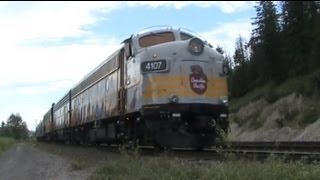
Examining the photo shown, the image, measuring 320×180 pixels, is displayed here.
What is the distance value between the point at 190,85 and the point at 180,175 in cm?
767

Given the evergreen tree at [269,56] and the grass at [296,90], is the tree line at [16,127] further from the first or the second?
the grass at [296,90]

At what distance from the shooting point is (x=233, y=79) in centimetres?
7362

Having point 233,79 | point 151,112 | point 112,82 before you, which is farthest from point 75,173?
point 233,79

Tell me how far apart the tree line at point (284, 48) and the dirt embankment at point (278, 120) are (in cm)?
419

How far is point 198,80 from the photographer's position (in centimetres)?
1711

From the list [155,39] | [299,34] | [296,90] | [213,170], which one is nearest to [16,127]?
[299,34]

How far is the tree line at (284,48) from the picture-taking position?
58003mm

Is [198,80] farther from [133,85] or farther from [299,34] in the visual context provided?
[299,34]

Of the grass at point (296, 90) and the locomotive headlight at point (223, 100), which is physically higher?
the grass at point (296, 90)

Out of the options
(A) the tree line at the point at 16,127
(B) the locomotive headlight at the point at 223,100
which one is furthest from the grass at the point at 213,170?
(A) the tree line at the point at 16,127

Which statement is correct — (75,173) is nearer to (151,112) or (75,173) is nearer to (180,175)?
(151,112)

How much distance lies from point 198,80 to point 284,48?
4695cm

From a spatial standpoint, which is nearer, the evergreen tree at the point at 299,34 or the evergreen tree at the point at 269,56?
the evergreen tree at the point at 299,34

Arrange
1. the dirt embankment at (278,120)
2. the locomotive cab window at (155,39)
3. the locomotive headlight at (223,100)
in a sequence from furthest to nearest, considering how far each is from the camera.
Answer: the dirt embankment at (278,120) < the locomotive cab window at (155,39) < the locomotive headlight at (223,100)
